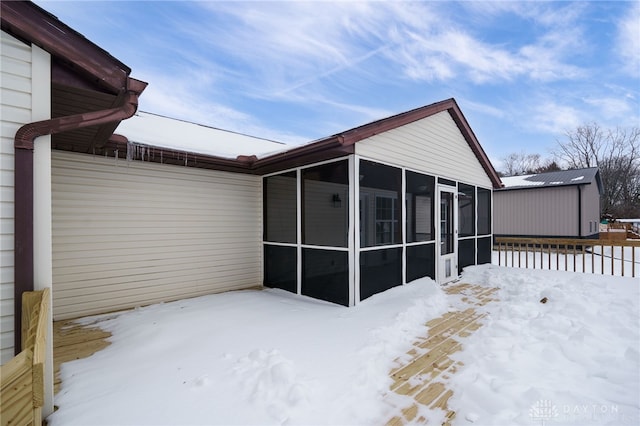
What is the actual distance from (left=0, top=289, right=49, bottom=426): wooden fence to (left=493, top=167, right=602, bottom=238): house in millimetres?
14585

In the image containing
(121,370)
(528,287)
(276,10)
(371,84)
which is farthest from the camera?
(371,84)

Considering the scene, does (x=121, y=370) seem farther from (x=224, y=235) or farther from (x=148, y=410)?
(x=224, y=235)

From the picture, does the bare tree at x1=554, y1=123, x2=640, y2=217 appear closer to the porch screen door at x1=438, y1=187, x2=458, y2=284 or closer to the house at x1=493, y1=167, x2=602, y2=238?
the house at x1=493, y1=167, x2=602, y2=238

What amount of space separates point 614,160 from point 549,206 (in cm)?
2093

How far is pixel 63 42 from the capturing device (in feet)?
6.82

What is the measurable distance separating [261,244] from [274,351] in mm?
3269

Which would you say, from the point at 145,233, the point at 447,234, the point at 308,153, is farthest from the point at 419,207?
the point at 145,233

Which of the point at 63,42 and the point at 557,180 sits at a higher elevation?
the point at 557,180

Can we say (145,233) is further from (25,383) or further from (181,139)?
(25,383)

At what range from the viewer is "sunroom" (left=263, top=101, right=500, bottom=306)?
4.45m

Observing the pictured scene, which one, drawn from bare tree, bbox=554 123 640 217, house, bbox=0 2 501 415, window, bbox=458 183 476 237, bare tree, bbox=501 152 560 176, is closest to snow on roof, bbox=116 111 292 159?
house, bbox=0 2 501 415

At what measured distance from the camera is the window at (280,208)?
5.28m

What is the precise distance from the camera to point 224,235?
215 inches

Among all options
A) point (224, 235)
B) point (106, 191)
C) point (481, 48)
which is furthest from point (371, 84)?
point (106, 191)
